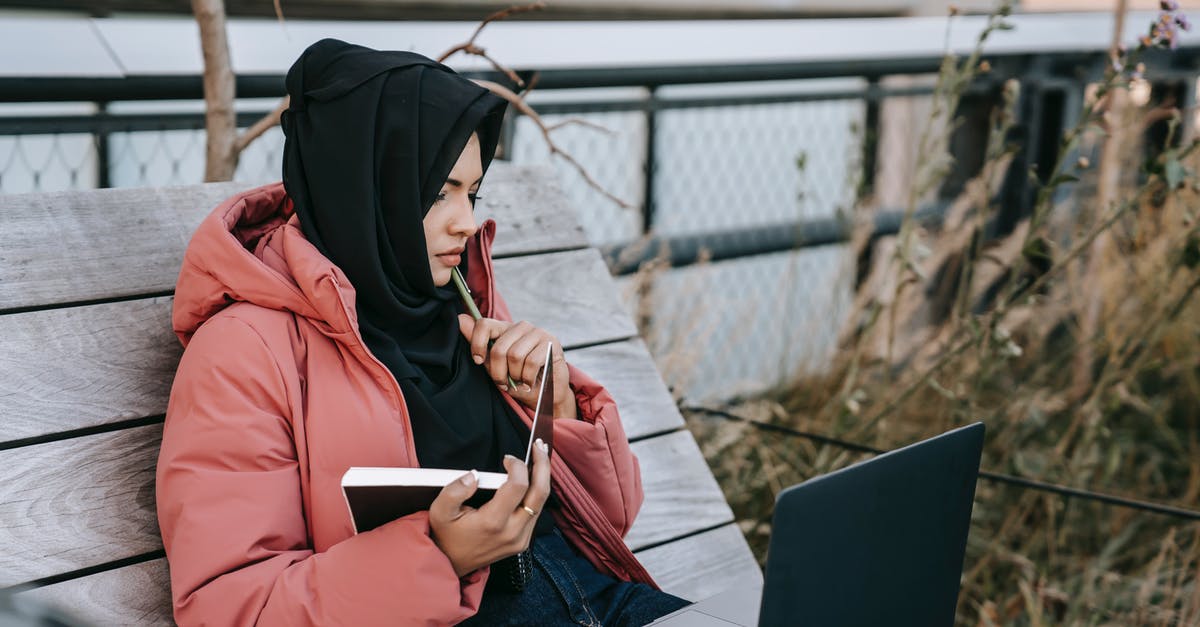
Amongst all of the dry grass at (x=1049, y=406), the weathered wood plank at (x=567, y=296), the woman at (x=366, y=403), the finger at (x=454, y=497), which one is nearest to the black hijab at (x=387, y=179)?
the woman at (x=366, y=403)

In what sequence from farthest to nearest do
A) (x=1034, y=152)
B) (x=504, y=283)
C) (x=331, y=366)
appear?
(x=1034, y=152)
(x=504, y=283)
(x=331, y=366)

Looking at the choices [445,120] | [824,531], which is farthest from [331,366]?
[824,531]

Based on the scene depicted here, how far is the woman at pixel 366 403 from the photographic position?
126cm

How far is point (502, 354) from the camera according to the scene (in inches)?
63.2

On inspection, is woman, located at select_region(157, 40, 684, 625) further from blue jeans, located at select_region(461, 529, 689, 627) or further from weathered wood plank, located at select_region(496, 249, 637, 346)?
weathered wood plank, located at select_region(496, 249, 637, 346)

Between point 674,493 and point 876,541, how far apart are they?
101 centimetres

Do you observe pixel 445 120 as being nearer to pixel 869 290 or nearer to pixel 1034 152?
pixel 869 290

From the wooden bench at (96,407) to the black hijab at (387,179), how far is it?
0.37 meters

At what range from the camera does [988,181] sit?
285 centimetres

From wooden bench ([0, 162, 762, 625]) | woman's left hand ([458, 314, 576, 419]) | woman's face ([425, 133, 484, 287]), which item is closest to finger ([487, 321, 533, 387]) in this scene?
woman's left hand ([458, 314, 576, 419])

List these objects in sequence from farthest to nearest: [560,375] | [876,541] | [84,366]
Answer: [560,375]
[84,366]
[876,541]

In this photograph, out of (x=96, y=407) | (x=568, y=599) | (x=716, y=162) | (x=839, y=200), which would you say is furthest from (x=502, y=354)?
(x=839, y=200)

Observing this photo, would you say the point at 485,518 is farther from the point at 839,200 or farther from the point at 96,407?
the point at 839,200

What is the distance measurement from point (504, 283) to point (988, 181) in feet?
4.72
